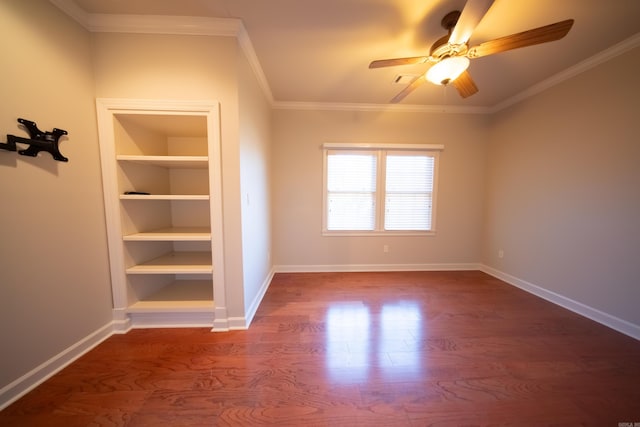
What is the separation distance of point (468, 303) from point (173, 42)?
3.94 m

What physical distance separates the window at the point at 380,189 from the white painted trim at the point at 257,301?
3.83ft

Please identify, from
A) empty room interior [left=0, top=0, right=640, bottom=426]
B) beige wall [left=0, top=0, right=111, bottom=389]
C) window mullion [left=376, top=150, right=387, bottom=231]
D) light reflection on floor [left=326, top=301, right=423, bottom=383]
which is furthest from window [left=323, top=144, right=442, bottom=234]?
beige wall [left=0, top=0, right=111, bottom=389]

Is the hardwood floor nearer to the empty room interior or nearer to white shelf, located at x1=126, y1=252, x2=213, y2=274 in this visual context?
the empty room interior

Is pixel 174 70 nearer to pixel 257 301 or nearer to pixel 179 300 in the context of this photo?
pixel 179 300

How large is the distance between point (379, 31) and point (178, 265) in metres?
2.82

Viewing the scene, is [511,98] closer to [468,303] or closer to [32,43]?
[468,303]

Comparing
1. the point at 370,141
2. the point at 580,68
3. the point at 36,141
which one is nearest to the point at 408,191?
the point at 370,141

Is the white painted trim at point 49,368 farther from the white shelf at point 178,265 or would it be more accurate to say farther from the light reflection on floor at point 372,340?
the light reflection on floor at point 372,340

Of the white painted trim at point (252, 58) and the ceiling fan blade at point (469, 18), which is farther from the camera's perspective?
the white painted trim at point (252, 58)

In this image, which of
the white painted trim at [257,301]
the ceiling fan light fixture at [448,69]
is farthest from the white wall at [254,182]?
the ceiling fan light fixture at [448,69]

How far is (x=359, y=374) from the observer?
1.45 metres

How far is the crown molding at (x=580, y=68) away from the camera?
6.07 ft

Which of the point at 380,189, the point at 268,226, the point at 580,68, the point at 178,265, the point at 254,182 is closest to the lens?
the point at 178,265

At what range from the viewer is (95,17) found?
5.40ft
